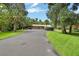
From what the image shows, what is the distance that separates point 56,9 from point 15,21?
3.82 ft

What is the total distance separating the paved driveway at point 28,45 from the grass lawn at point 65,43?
0.58 ft

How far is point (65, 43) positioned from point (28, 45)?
1072 millimetres

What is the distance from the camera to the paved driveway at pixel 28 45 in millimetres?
5977

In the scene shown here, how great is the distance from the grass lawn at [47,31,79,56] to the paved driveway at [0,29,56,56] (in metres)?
0.18

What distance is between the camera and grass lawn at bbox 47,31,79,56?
17.4 feet

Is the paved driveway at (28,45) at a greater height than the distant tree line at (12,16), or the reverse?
the distant tree line at (12,16)

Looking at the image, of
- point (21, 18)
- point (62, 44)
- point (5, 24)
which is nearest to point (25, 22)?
point (21, 18)

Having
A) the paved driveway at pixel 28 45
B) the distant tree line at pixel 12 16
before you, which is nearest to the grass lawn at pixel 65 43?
the paved driveway at pixel 28 45

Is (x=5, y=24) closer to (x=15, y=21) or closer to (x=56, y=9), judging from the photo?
(x=15, y=21)

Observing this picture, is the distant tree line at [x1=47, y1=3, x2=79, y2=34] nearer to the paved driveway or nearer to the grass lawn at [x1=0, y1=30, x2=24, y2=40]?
the paved driveway

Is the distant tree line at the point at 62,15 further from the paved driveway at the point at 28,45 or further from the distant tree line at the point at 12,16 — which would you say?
the distant tree line at the point at 12,16

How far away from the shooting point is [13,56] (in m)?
5.75

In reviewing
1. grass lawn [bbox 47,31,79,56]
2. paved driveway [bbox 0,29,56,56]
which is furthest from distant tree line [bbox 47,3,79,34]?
paved driveway [bbox 0,29,56,56]

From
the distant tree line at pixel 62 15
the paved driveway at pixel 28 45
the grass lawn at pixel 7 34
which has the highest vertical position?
the distant tree line at pixel 62 15
